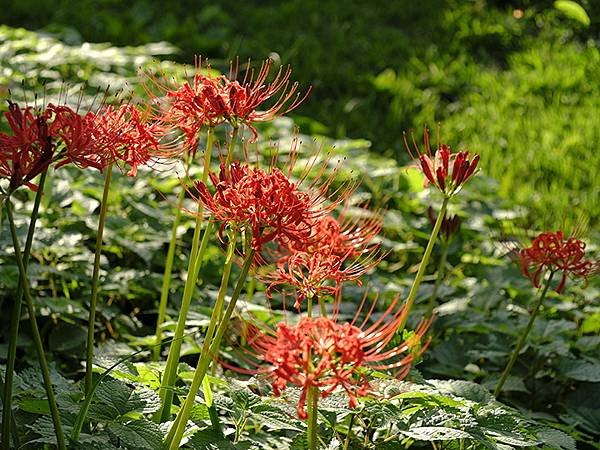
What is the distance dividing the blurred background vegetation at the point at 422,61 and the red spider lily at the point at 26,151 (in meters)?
2.45

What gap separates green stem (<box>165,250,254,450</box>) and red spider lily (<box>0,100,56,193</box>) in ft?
1.09

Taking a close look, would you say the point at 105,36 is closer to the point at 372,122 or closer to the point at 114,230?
the point at 372,122

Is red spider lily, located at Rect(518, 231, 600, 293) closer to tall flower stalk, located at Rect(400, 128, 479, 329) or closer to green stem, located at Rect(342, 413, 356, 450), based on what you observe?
tall flower stalk, located at Rect(400, 128, 479, 329)

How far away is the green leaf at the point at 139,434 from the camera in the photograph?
1.49 metres

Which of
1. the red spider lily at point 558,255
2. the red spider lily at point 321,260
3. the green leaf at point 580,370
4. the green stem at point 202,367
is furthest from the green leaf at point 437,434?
the green leaf at point 580,370

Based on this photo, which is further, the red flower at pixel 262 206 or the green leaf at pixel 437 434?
the green leaf at pixel 437 434

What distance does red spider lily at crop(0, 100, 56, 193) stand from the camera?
1.39 metres

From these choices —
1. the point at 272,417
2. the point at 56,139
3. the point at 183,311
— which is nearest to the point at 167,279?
the point at 183,311

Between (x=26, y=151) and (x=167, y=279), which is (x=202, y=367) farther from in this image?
(x=167, y=279)

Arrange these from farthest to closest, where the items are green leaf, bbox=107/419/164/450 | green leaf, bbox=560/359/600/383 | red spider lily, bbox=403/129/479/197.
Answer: green leaf, bbox=560/359/600/383, red spider lily, bbox=403/129/479/197, green leaf, bbox=107/419/164/450

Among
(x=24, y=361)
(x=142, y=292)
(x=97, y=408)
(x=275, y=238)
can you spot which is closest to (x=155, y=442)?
(x=97, y=408)

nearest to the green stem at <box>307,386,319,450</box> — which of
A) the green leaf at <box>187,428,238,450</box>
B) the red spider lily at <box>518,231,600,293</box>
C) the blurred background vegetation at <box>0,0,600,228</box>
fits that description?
the green leaf at <box>187,428,238,450</box>

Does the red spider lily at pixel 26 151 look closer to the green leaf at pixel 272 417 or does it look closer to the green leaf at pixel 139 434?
the green leaf at pixel 139 434

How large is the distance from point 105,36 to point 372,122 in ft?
6.16
